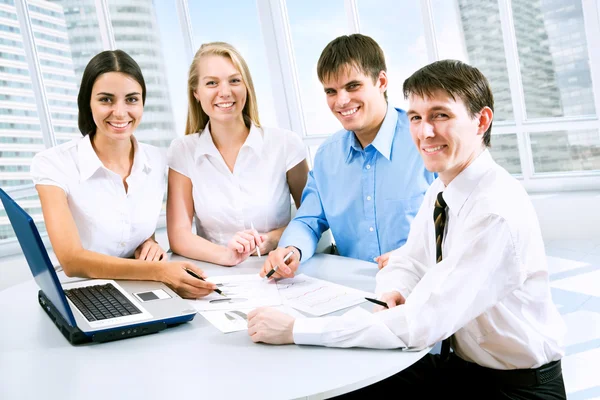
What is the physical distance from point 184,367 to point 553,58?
4717 mm

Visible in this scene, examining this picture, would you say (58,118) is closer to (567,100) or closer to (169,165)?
(169,165)

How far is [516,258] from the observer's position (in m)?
1.43

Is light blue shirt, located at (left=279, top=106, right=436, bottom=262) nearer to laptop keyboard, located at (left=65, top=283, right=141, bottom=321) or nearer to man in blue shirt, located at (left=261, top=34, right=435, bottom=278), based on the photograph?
man in blue shirt, located at (left=261, top=34, right=435, bottom=278)

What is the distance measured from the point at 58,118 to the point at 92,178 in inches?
135

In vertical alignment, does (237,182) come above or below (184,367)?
above

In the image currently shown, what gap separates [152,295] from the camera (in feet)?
6.09

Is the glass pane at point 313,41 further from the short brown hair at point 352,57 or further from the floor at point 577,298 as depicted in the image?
the short brown hair at point 352,57

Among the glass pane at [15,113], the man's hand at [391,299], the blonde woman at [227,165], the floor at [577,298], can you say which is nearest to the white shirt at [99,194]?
the blonde woman at [227,165]

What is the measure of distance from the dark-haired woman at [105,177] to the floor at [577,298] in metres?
1.79

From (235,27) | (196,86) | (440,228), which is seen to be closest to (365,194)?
(440,228)

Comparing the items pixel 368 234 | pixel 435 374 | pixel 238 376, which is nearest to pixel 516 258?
pixel 435 374

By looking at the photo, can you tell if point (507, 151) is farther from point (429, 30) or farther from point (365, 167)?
point (365, 167)

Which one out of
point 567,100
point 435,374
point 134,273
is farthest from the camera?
point 567,100

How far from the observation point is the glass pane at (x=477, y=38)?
5363 mm
